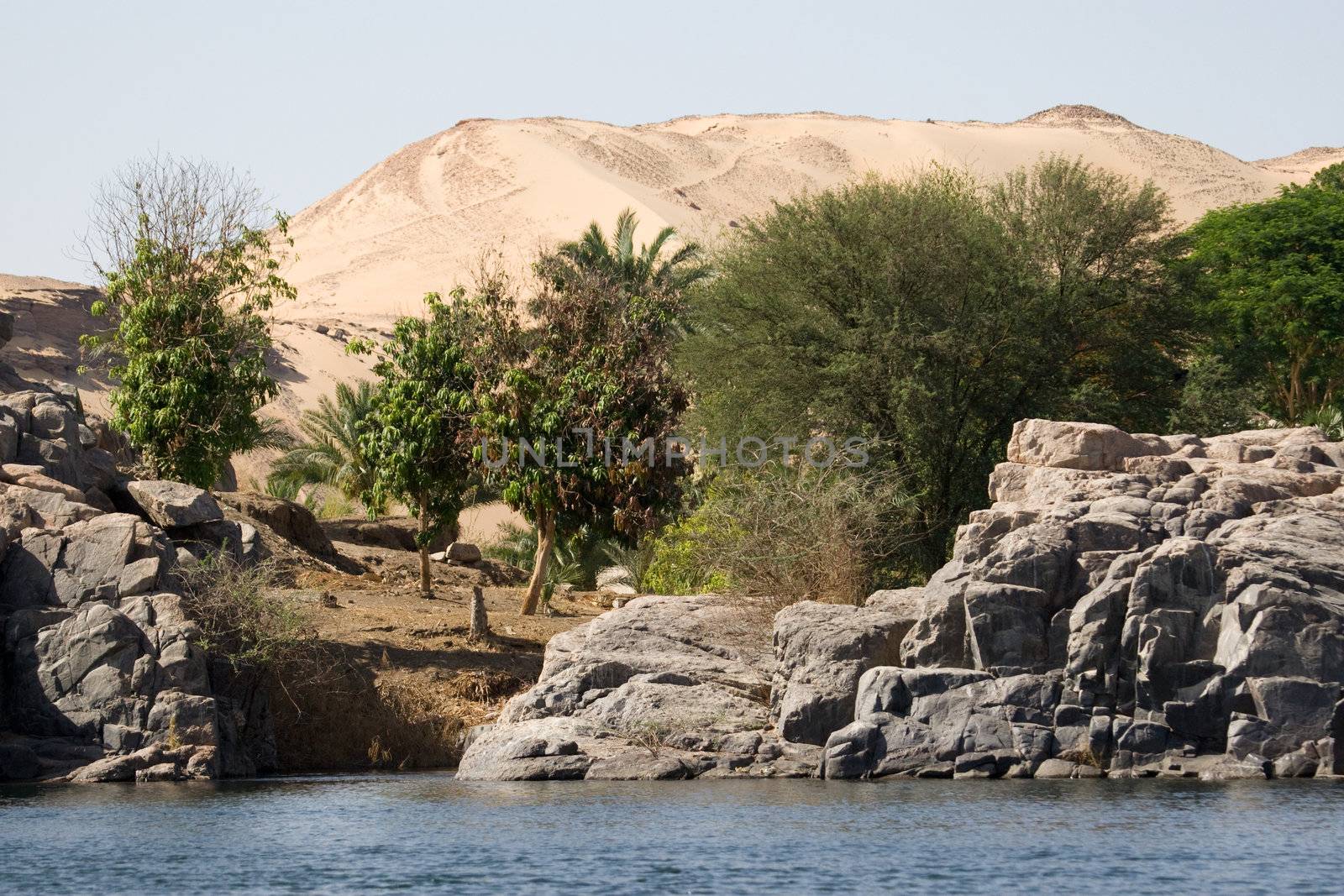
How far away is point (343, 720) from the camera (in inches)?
1090

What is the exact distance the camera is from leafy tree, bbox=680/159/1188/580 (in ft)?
112

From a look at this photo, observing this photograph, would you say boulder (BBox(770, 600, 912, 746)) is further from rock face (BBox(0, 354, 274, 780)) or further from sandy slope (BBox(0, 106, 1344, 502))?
sandy slope (BBox(0, 106, 1344, 502))

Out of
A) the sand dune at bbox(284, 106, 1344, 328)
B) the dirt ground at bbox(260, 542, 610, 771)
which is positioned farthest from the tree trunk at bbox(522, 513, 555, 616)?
the sand dune at bbox(284, 106, 1344, 328)

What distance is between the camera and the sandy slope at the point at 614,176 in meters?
121

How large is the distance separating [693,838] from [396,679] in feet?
37.3

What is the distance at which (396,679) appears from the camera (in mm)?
28656

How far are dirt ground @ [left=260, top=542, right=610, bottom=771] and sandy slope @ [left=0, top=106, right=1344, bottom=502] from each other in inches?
2541

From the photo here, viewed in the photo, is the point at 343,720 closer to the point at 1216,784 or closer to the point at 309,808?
the point at 309,808

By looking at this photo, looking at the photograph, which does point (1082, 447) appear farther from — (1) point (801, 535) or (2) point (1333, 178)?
(2) point (1333, 178)

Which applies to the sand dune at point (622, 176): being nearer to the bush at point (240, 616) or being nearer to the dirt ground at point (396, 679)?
the dirt ground at point (396, 679)

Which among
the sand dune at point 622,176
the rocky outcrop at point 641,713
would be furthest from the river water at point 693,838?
the sand dune at point 622,176

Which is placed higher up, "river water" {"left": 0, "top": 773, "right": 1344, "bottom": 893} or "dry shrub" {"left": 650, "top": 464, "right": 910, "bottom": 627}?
"dry shrub" {"left": 650, "top": 464, "right": 910, "bottom": 627}

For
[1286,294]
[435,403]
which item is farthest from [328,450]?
[1286,294]

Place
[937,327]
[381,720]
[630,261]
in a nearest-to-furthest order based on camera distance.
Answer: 1. [381,720]
2. [937,327]
3. [630,261]
